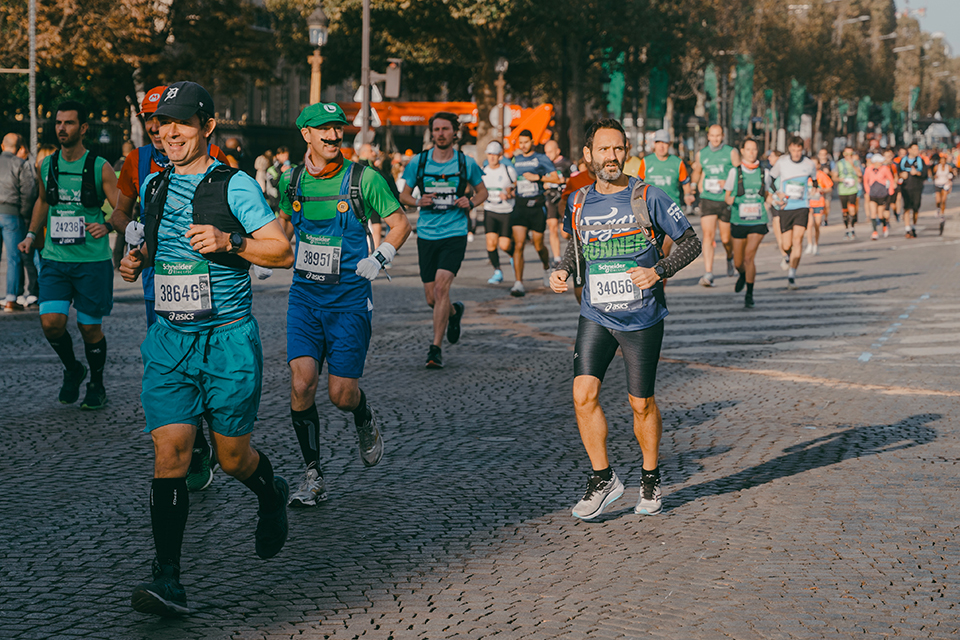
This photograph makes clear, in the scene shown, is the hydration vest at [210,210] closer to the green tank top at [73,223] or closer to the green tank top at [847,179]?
the green tank top at [73,223]

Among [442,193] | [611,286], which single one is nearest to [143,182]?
[611,286]

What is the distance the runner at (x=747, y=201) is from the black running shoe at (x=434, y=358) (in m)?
5.32

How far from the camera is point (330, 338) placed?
236 inches

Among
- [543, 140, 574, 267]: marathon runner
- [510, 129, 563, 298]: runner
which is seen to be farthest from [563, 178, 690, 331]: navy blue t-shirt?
[543, 140, 574, 267]: marathon runner

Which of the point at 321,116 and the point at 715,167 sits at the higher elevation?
the point at 321,116

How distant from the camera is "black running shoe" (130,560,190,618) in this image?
4.07 metres

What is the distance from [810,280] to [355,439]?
36.3 feet

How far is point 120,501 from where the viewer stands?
223 inches

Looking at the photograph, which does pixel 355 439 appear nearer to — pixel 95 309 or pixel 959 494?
pixel 95 309

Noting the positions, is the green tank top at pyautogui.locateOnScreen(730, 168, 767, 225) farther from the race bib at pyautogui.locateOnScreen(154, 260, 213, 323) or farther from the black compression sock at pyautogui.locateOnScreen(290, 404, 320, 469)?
the race bib at pyautogui.locateOnScreen(154, 260, 213, 323)

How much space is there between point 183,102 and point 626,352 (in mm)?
2257

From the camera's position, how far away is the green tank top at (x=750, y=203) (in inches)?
556

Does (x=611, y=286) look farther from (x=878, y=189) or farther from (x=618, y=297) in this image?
(x=878, y=189)

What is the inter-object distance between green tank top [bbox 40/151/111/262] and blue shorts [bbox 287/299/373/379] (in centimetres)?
230
